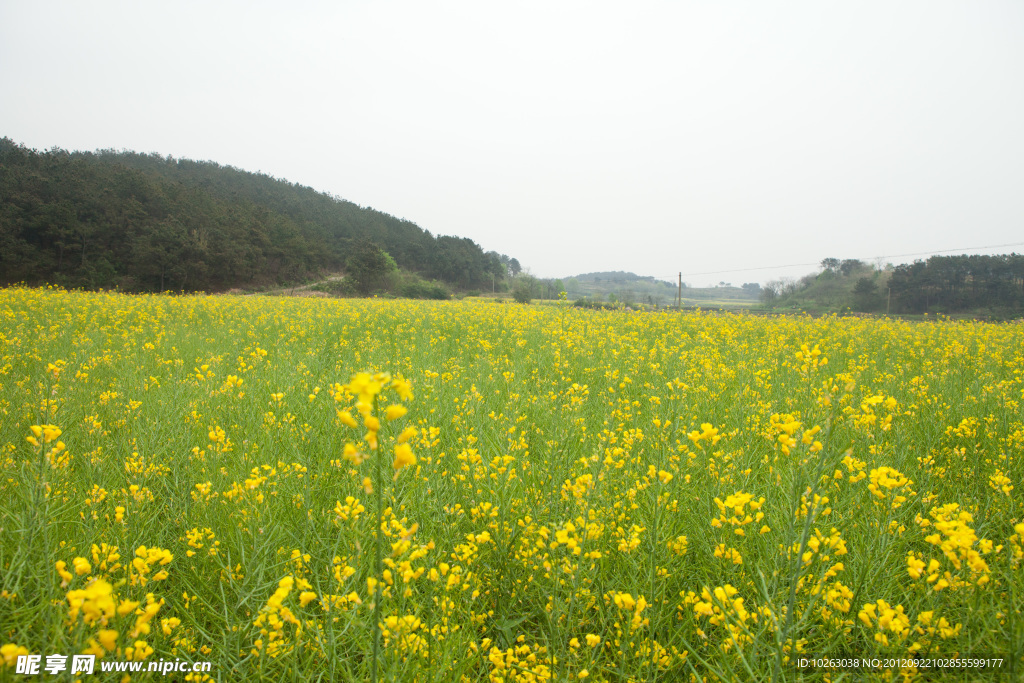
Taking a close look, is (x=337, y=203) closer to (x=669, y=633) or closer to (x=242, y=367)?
(x=242, y=367)

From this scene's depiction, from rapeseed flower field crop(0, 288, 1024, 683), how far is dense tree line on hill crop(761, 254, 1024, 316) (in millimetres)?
18483

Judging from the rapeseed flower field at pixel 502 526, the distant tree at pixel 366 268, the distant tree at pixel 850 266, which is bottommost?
the rapeseed flower field at pixel 502 526

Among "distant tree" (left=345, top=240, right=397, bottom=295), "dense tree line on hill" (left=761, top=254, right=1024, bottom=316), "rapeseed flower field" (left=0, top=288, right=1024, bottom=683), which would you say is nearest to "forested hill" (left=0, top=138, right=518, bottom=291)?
"distant tree" (left=345, top=240, right=397, bottom=295)

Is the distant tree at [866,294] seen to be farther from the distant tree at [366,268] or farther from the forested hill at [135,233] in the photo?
the forested hill at [135,233]

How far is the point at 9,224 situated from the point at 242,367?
3915 cm

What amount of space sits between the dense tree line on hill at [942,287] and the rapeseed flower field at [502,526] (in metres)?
18.5

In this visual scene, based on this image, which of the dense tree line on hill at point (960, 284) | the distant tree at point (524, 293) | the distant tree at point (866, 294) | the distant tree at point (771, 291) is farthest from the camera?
the distant tree at point (771, 291)

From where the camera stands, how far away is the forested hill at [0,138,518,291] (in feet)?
95.6

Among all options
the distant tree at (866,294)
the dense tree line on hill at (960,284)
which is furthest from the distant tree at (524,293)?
the dense tree line on hill at (960,284)

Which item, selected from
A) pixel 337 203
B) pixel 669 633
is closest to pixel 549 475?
pixel 669 633

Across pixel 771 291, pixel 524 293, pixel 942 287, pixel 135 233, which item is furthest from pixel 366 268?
pixel 942 287

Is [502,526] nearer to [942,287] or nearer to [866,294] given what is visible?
[942,287]

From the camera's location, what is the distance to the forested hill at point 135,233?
2912 centimetres

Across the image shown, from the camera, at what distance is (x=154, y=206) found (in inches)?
1406
